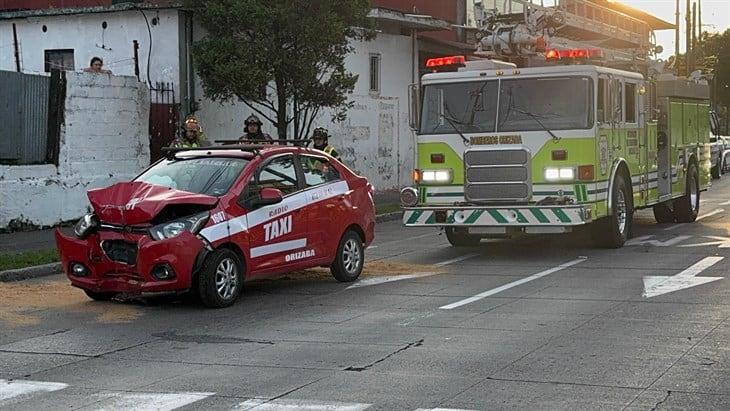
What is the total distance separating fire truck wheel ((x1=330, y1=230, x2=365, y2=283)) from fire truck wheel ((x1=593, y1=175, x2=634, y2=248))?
14.0 feet

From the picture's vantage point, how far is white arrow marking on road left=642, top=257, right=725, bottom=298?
12055 mm

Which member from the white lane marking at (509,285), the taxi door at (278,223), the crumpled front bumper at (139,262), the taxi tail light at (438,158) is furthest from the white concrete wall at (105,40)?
the crumpled front bumper at (139,262)

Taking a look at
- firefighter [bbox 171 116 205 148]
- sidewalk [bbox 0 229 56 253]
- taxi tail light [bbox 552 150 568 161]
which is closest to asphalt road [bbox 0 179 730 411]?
taxi tail light [bbox 552 150 568 161]

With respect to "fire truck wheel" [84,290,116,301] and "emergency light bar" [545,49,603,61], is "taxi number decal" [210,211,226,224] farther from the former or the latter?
"emergency light bar" [545,49,603,61]

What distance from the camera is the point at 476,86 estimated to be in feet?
51.3

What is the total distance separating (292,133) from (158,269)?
15.2 m

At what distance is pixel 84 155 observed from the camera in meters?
20.6

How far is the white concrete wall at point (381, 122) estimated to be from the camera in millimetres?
28578

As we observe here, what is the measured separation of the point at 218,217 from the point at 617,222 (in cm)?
701

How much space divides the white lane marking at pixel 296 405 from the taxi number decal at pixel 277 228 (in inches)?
184

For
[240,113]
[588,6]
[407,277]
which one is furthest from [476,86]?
[588,6]

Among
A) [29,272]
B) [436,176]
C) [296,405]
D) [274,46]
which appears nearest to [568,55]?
[436,176]

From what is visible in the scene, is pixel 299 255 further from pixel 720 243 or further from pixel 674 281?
pixel 720 243

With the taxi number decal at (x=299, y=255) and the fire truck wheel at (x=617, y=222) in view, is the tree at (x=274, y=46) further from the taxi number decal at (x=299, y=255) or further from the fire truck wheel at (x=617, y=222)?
the taxi number decal at (x=299, y=255)
